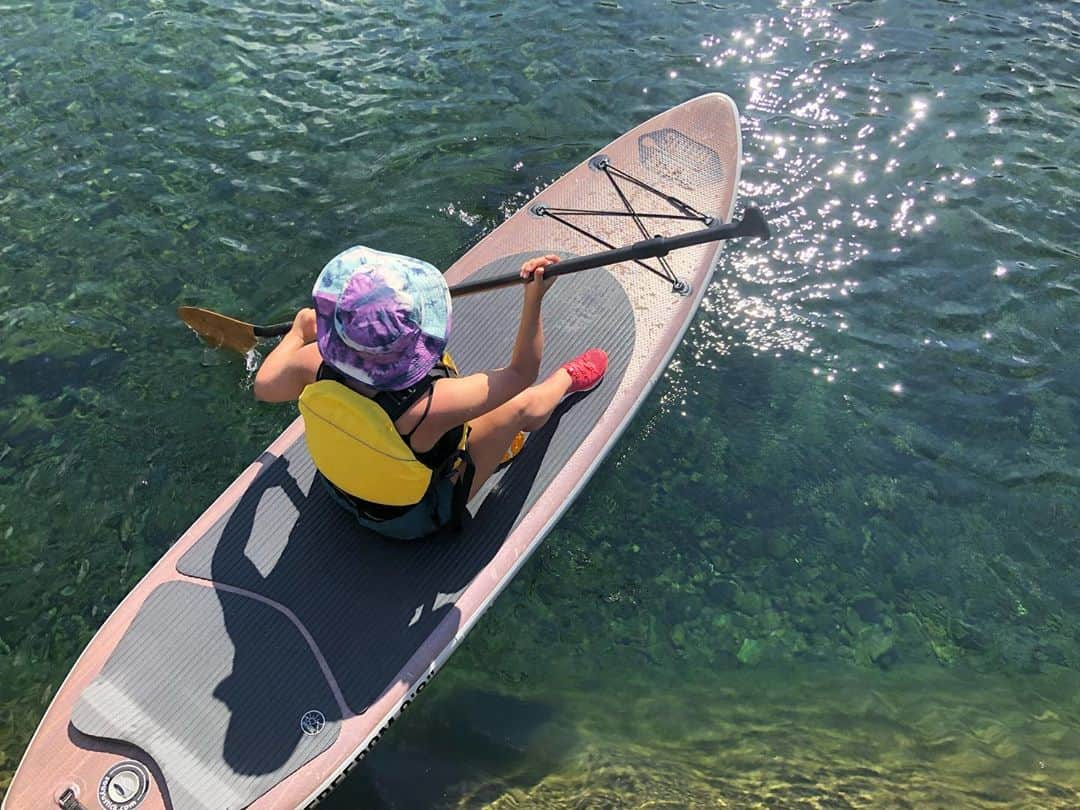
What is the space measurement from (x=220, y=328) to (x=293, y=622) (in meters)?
2.80

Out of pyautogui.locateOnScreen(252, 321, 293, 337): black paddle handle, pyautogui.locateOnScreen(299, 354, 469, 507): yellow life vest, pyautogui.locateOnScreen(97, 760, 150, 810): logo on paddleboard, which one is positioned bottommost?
pyautogui.locateOnScreen(97, 760, 150, 810): logo on paddleboard

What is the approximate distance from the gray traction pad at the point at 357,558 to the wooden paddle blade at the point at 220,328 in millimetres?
1427

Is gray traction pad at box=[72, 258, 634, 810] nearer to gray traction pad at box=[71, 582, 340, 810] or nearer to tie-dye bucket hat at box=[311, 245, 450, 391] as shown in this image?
gray traction pad at box=[71, 582, 340, 810]

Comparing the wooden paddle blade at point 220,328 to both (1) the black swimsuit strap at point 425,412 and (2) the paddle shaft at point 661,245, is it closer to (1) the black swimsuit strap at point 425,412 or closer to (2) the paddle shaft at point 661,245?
(2) the paddle shaft at point 661,245

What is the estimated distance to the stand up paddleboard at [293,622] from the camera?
3947 mm

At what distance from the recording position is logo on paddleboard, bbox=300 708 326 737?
4.09 m

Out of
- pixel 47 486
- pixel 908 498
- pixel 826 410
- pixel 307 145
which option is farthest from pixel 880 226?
pixel 47 486

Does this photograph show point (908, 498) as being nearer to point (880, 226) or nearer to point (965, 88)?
point (880, 226)

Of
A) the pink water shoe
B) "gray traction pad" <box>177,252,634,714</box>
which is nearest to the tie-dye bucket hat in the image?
"gray traction pad" <box>177,252,634,714</box>

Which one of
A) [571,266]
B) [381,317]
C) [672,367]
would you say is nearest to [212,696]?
[381,317]

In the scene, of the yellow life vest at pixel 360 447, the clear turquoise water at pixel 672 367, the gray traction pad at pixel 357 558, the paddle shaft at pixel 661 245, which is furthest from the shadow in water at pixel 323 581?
the paddle shaft at pixel 661 245

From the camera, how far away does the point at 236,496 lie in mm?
4957

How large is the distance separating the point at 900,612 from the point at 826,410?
1670 millimetres

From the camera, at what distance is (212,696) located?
415 centimetres
